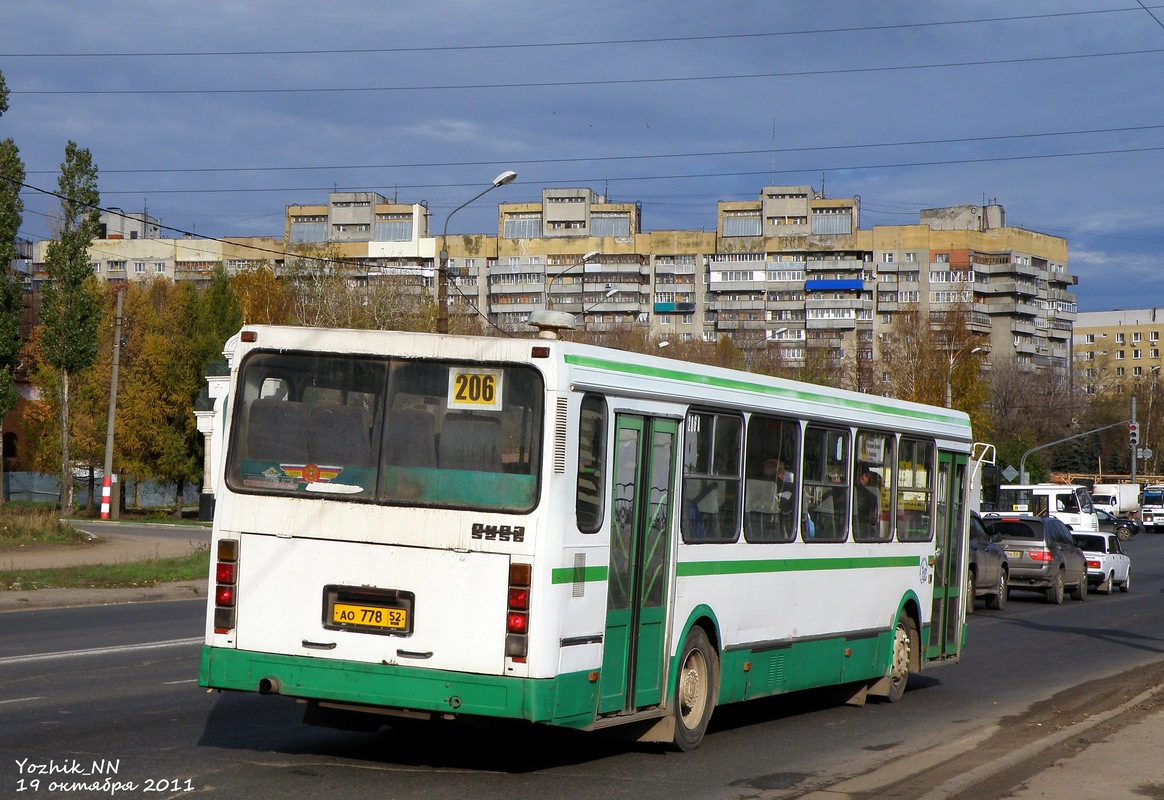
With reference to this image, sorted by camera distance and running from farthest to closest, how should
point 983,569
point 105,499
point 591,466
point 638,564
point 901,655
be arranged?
1. point 105,499
2. point 983,569
3. point 901,655
4. point 638,564
5. point 591,466

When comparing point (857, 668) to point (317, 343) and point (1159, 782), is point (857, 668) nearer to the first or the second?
point (1159, 782)

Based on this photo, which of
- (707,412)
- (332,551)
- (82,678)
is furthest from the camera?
(82,678)

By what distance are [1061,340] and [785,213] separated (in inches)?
1443

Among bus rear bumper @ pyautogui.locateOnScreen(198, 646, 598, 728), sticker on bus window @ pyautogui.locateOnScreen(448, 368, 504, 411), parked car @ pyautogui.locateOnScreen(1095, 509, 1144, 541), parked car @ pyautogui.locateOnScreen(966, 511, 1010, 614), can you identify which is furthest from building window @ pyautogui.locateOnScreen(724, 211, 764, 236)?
bus rear bumper @ pyautogui.locateOnScreen(198, 646, 598, 728)

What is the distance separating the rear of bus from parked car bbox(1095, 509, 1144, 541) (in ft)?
143

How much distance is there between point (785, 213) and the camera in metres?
142

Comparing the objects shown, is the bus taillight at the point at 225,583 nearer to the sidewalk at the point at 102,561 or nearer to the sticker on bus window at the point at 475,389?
the sticker on bus window at the point at 475,389

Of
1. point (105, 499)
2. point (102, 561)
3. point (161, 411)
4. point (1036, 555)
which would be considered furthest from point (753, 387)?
point (161, 411)

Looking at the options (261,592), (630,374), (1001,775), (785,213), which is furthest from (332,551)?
(785,213)

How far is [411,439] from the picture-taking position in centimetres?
859

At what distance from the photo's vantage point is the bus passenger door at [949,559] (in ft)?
47.9

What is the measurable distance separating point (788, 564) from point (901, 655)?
3278 millimetres

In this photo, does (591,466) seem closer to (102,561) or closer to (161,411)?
(102,561)

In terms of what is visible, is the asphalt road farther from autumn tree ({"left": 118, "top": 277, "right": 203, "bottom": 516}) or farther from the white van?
autumn tree ({"left": 118, "top": 277, "right": 203, "bottom": 516})
